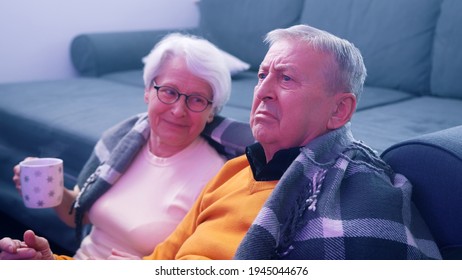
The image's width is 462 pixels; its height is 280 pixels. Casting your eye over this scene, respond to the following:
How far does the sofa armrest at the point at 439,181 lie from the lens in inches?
32.7

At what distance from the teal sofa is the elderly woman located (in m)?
0.35

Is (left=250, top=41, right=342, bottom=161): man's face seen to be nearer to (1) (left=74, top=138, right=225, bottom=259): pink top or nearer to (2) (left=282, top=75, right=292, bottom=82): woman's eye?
(2) (left=282, top=75, right=292, bottom=82): woman's eye

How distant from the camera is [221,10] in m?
2.67

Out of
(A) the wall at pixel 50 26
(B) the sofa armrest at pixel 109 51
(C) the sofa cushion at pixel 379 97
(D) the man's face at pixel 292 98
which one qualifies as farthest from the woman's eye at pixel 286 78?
(A) the wall at pixel 50 26

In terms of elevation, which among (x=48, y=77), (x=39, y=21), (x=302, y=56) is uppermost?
(x=302, y=56)

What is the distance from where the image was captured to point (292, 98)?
0.91m

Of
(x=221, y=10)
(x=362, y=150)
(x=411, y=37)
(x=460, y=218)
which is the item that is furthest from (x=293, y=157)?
(x=221, y=10)

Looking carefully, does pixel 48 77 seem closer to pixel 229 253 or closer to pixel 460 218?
pixel 229 253

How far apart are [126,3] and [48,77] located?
1.76ft

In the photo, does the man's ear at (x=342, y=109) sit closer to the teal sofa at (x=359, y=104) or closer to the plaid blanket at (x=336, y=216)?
the plaid blanket at (x=336, y=216)

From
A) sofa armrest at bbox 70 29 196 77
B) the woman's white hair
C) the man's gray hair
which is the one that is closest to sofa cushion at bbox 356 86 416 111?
the woman's white hair

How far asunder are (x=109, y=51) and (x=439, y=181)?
6.44ft

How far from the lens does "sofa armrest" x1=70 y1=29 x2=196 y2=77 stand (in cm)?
254

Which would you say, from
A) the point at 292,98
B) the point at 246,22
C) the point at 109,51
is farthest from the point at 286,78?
the point at 109,51
